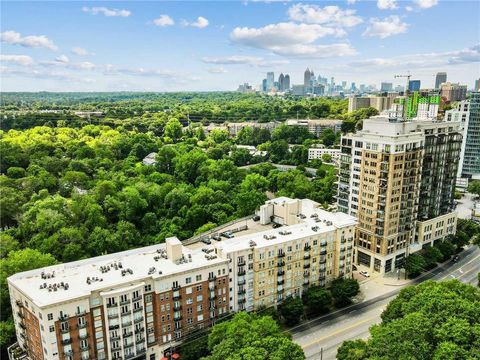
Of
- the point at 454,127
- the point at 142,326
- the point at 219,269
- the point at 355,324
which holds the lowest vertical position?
the point at 355,324

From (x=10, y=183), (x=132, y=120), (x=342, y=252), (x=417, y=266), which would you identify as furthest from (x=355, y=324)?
(x=132, y=120)

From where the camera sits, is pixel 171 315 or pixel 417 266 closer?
pixel 171 315

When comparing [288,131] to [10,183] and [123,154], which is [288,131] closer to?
[123,154]

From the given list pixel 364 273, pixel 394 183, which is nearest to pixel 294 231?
pixel 364 273

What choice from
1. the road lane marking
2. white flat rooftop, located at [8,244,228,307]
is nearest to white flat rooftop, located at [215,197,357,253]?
white flat rooftop, located at [8,244,228,307]

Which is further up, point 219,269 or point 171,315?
point 219,269

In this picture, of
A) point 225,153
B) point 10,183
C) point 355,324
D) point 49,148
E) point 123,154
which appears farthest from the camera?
point 225,153

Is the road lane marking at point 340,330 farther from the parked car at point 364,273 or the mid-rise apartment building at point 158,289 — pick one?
the parked car at point 364,273

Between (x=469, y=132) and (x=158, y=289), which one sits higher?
(x=469, y=132)

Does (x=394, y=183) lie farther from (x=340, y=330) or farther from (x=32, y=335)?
(x=32, y=335)
